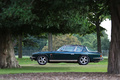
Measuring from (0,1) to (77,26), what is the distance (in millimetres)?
7685

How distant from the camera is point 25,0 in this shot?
11930 mm

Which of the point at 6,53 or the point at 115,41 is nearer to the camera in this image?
the point at 115,41

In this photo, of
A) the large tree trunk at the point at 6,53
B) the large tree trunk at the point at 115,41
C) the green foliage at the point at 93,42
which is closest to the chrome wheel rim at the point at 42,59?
the large tree trunk at the point at 6,53

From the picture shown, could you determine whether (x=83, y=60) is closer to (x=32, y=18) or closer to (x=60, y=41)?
(x=32, y=18)

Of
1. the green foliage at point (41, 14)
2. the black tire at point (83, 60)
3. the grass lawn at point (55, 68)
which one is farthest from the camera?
the black tire at point (83, 60)

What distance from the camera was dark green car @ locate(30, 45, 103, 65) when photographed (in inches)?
910

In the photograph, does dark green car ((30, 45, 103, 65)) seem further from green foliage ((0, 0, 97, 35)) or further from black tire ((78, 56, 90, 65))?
green foliage ((0, 0, 97, 35))

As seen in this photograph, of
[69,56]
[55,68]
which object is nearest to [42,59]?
[69,56]

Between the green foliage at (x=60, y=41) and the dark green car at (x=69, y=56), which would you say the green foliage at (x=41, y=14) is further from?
the green foliage at (x=60, y=41)

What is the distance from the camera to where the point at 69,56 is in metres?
23.2

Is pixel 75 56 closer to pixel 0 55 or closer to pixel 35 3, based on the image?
pixel 0 55

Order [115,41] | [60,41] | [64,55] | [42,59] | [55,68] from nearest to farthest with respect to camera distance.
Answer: [115,41]
[55,68]
[64,55]
[42,59]
[60,41]

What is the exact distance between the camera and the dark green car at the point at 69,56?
75.8 feet

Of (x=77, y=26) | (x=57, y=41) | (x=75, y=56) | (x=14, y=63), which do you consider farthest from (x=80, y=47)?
(x=57, y=41)
